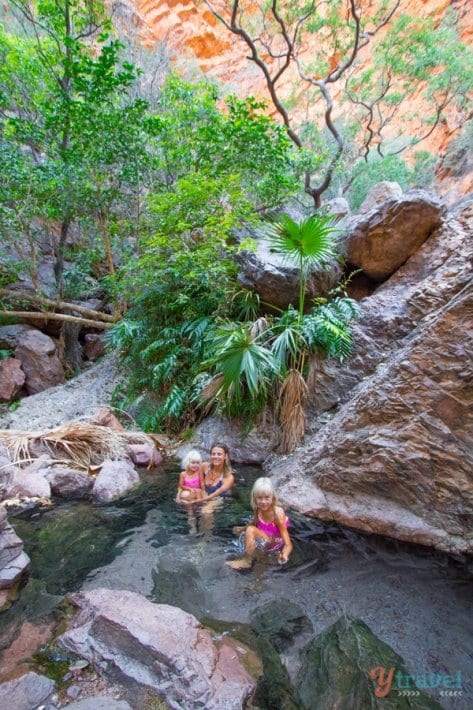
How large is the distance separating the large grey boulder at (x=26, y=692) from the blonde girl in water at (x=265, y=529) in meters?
1.82

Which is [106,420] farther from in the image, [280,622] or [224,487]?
[280,622]

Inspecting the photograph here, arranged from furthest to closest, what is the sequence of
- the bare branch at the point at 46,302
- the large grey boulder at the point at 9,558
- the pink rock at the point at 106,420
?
the bare branch at the point at 46,302, the pink rock at the point at 106,420, the large grey boulder at the point at 9,558

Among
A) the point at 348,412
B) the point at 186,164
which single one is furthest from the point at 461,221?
the point at 186,164

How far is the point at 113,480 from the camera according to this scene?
544 cm

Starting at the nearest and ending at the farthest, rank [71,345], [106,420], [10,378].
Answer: [106,420]
[10,378]
[71,345]

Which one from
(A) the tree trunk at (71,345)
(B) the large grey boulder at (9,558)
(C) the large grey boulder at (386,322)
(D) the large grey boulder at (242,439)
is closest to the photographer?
(B) the large grey boulder at (9,558)

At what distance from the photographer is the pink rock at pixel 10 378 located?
31.6 ft

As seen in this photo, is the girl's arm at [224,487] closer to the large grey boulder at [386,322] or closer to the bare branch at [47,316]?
the large grey boulder at [386,322]

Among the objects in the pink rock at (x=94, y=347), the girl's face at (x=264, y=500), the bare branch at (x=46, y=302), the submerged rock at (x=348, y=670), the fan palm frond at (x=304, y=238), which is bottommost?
the submerged rock at (x=348, y=670)

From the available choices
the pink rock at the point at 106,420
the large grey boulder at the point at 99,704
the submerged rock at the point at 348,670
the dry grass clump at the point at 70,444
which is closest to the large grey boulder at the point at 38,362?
the pink rock at the point at 106,420

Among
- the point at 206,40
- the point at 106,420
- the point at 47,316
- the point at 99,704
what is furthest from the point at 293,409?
the point at 206,40

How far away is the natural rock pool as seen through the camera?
2816mm

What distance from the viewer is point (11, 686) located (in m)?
2.11

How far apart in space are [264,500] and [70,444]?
3.90 metres
